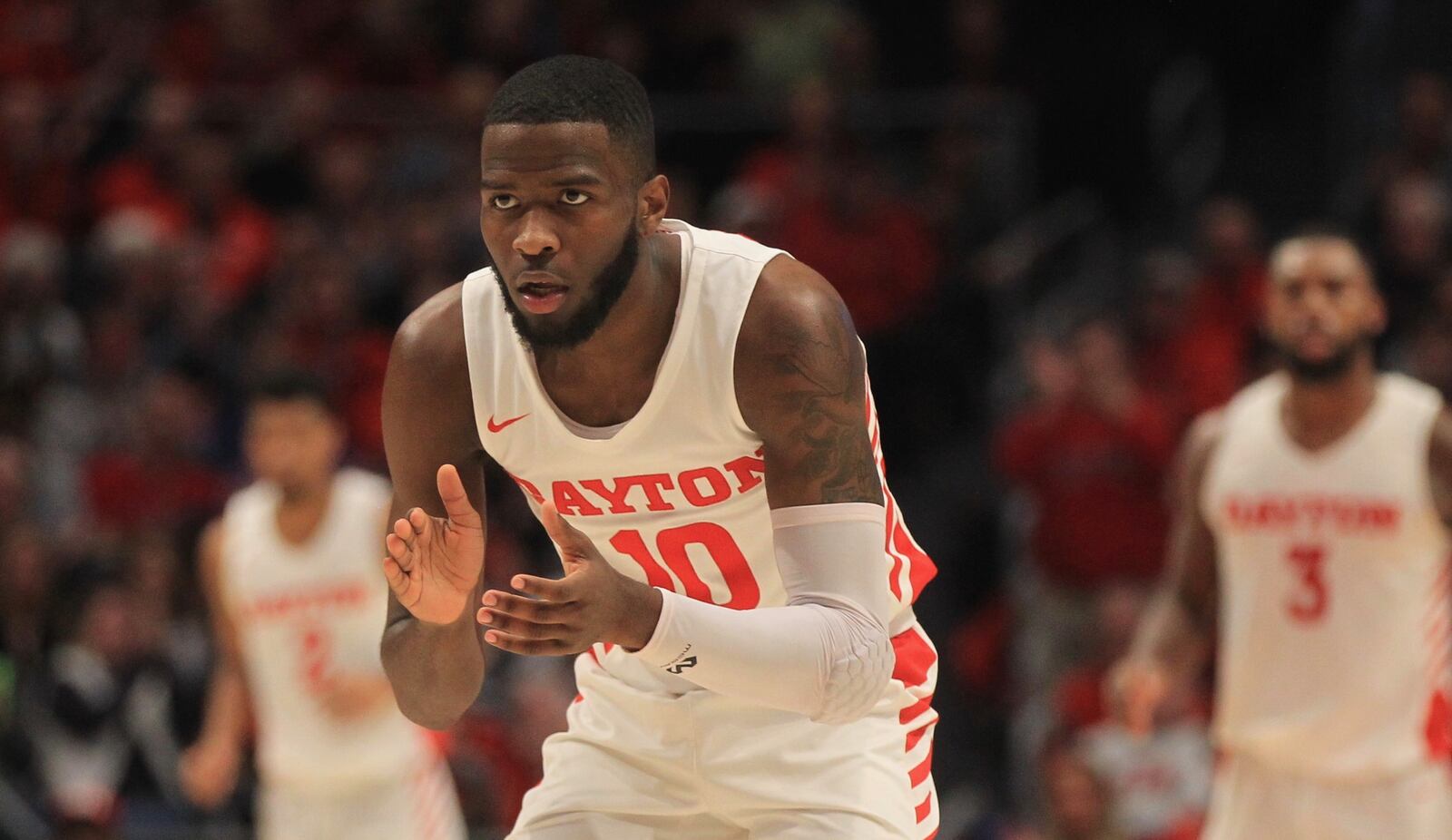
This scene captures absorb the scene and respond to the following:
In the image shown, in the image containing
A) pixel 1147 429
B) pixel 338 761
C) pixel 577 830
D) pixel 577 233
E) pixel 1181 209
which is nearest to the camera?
pixel 577 233

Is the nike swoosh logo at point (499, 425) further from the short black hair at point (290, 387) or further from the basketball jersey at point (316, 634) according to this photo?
the short black hair at point (290, 387)

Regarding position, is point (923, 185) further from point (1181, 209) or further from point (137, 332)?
point (137, 332)

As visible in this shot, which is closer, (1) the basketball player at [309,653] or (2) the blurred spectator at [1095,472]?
(1) the basketball player at [309,653]

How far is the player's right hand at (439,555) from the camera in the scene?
141 inches

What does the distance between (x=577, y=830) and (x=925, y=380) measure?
6968 mm

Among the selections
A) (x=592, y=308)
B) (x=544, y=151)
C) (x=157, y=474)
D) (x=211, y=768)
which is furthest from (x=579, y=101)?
(x=157, y=474)

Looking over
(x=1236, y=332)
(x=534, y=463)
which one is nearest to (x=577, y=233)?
(x=534, y=463)

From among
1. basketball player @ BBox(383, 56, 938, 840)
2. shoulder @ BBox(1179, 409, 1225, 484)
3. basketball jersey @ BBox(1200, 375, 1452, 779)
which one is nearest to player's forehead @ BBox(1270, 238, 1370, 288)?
basketball jersey @ BBox(1200, 375, 1452, 779)

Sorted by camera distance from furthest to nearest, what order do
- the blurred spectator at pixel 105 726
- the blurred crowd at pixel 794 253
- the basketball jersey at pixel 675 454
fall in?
the blurred crowd at pixel 794 253
the blurred spectator at pixel 105 726
the basketball jersey at pixel 675 454

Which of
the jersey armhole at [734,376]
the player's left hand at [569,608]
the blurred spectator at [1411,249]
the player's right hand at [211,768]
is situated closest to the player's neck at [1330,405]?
the jersey armhole at [734,376]

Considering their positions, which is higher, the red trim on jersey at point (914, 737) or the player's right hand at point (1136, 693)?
the red trim on jersey at point (914, 737)

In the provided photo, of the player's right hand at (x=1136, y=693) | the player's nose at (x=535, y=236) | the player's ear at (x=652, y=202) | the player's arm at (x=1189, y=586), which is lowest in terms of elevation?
the player's right hand at (x=1136, y=693)

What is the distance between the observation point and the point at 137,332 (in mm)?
10664

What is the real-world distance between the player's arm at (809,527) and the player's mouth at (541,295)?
14.9 inches
